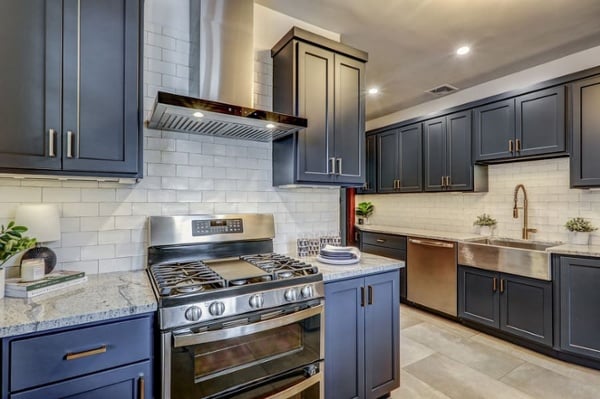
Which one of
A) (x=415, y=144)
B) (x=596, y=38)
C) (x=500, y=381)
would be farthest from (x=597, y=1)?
(x=500, y=381)

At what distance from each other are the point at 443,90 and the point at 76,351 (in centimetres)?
435

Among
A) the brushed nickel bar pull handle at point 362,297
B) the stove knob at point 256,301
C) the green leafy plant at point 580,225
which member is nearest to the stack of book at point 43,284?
the stove knob at point 256,301

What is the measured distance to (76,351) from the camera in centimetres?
113

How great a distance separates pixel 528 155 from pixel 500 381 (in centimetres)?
210

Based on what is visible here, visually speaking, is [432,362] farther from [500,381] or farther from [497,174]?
[497,174]

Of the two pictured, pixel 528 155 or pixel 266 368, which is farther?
pixel 528 155

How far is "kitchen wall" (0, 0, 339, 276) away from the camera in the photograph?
1669 mm

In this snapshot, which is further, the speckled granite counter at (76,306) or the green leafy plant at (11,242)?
the green leafy plant at (11,242)

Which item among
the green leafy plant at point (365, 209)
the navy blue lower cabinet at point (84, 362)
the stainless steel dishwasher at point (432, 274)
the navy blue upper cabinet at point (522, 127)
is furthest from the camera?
the green leafy plant at point (365, 209)

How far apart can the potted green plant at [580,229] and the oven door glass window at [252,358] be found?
2.83m

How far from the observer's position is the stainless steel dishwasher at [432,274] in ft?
11.3

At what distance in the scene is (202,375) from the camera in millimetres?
1350

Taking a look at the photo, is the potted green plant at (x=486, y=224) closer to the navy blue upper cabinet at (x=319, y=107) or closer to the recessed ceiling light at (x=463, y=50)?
the recessed ceiling light at (x=463, y=50)

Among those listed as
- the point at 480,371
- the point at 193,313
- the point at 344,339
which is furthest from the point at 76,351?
the point at 480,371
